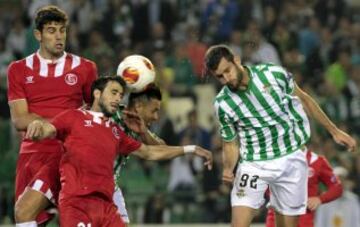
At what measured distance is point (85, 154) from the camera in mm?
9648

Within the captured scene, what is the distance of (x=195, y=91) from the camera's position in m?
17.1

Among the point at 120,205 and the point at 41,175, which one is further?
the point at 120,205

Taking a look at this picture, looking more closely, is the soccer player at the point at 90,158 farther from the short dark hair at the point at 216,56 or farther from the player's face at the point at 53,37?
the short dark hair at the point at 216,56

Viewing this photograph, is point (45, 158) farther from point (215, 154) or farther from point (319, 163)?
point (215, 154)

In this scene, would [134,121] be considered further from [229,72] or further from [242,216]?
[242,216]

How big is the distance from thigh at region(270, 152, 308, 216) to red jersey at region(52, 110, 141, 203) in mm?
1605

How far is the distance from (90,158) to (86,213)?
41 centimetres

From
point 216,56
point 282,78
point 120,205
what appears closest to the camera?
point 216,56

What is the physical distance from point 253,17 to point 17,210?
28.6 feet

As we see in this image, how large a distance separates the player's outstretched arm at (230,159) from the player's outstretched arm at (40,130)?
1.59 metres

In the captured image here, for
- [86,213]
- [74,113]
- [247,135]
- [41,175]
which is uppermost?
[74,113]

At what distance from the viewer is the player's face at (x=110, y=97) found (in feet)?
31.9

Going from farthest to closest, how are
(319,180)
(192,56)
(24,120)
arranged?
(192,56)
(319,180)
(24,120)

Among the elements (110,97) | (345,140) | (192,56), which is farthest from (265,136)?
(192,56)
